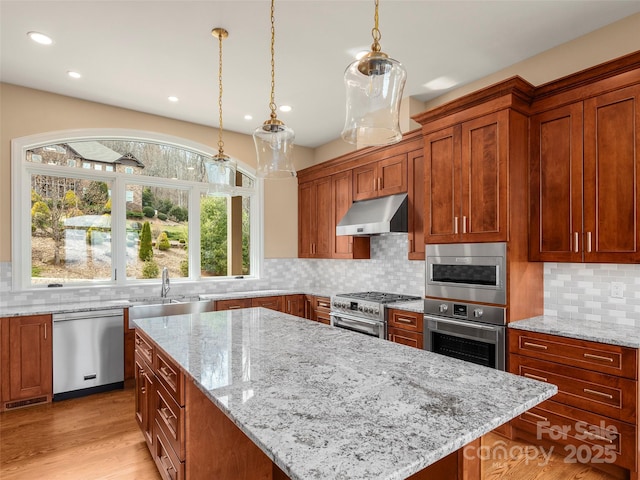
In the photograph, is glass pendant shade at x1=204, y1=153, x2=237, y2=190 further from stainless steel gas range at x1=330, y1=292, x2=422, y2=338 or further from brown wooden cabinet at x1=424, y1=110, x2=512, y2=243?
stainless steel gas range at x1=330, y1=292, x2=422, y2=338

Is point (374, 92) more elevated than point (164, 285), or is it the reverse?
point (374, 92)

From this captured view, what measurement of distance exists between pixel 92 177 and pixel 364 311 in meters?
3.43

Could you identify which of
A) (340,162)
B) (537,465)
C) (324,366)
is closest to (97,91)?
(340,162)

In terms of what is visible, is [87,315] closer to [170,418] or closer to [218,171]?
[218,171]

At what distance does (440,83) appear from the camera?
12.1 feet

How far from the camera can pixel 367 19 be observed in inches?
105

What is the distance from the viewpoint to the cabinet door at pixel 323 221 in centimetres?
505

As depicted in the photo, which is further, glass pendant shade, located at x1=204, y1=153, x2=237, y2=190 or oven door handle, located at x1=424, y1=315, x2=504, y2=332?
oven door handle, located at x1=424, y1=315, x2=504, y2=332

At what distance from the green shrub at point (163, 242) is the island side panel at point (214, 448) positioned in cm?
335

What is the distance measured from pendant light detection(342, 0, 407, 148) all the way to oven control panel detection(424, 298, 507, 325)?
1.86m

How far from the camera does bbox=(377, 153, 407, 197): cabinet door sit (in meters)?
3.97

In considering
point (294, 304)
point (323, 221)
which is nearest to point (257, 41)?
point (323, 221)

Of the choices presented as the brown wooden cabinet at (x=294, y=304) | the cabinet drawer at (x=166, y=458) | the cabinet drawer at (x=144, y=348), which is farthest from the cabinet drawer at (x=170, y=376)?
the brown wooden cabinet at (x=294, y=304)

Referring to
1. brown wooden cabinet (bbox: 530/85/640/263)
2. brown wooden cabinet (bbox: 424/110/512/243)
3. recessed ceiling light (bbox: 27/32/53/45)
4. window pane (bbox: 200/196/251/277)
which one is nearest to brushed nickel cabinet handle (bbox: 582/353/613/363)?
brown wooden cabinet (bbox: 530/85/640/263)
